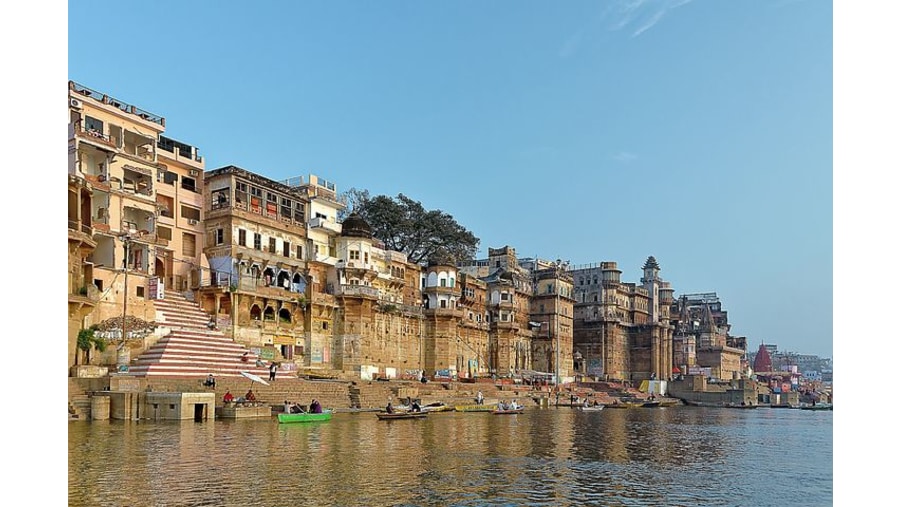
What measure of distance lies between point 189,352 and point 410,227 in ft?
106

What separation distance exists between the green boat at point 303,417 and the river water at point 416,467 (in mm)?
581

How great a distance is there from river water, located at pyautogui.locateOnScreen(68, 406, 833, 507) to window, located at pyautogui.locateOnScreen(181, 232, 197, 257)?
16.0 meters

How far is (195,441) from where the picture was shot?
2167cm

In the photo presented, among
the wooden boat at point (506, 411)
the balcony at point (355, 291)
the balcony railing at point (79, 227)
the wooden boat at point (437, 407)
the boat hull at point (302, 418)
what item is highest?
the balcony railing at point (79, 227)

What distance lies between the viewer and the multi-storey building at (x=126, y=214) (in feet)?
104

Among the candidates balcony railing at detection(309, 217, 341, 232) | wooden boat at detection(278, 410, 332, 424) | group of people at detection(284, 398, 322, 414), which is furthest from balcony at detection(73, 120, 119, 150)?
wooden boat at detection(278, 410, 332, 424)

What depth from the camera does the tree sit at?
31.1 meters

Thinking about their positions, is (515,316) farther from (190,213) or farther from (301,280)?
(190,213)

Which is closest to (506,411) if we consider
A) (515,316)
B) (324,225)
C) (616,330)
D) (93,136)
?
(324,225)

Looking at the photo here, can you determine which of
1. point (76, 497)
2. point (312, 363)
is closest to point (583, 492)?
point (76, 497)

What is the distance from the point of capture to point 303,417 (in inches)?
1151

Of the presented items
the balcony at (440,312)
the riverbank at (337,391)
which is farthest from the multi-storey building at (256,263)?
the balcony at (440,312)

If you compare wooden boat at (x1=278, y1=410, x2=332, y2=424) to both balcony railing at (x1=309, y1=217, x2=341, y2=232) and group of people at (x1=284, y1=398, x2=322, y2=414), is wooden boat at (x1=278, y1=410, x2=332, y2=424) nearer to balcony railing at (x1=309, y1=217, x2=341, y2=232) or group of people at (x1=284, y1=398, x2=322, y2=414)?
group of people at (x1=284, y1=398, x2=322, y2=414)

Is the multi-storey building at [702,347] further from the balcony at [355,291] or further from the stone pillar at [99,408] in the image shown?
the stone pillar at [99,408]
